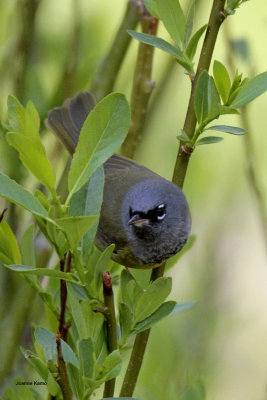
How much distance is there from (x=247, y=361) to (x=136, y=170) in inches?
66.7

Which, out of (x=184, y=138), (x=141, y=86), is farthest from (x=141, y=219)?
(x=184, y=138)

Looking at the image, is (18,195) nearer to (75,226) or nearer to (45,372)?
(75,226)

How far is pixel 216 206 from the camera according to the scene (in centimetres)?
358

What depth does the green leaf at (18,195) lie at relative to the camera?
102cm

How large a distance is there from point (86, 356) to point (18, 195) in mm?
287

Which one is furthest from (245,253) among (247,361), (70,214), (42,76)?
(70,214)

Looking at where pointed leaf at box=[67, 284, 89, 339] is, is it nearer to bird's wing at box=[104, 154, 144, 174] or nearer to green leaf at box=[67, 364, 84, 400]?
green leaf at box=[67, 364, 84, 400]

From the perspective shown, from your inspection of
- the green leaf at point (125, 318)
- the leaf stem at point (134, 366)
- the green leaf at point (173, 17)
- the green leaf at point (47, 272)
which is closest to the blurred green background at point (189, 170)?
the leaf stem at point (134, 366)

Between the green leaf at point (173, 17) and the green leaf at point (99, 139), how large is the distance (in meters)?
0.26

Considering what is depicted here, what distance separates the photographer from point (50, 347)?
1.19 meters

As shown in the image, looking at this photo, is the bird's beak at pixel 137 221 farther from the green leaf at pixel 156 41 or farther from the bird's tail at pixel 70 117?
the green leaf at pixel 156 41

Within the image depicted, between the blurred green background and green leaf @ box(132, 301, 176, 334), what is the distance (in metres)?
0.28

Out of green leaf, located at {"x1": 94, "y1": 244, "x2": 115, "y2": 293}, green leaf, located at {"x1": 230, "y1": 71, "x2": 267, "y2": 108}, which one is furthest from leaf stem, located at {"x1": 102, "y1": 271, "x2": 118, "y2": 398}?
green leaf, located at {"x1": 230, "y1": 71, "x2": 267, "y2": 108}

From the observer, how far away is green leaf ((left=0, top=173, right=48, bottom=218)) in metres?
1.02
